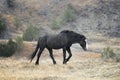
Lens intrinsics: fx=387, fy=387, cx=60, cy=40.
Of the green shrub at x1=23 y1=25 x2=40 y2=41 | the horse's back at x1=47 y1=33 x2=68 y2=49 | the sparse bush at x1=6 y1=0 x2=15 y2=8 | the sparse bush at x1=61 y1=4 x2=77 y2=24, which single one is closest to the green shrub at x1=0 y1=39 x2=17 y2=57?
the horse's back at x1=47 y1=33 x2=68 y2=49

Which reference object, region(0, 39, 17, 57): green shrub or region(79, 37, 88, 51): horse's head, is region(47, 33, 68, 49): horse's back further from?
region(0, 39, 17, 57): green shrub

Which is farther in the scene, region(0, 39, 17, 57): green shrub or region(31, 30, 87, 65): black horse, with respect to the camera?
region(0, 39, 17, 57): green shrub

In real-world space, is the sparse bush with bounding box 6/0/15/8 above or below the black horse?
below

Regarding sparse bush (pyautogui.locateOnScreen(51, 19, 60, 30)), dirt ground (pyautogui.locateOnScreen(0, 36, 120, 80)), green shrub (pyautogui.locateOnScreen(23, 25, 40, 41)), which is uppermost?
dirt ground (pyautogui.locateOnScreen(0, 36, 120, 80))

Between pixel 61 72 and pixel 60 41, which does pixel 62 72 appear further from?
pixel 60 41

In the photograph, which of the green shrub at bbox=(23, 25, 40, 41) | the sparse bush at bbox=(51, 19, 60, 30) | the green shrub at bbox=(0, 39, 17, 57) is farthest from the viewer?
the sparse bush at bbox=(51, 19, 60, 30)

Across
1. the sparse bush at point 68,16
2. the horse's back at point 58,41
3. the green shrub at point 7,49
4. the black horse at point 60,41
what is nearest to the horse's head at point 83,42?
the black horse at point 60,41

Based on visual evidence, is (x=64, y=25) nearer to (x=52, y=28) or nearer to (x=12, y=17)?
(x=52, y=28)

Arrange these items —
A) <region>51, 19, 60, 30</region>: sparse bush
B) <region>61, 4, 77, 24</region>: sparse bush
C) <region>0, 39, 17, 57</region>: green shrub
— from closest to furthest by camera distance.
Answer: <region>0, 39, 17, 57</region>: green shrub
<region>51, 19, 60, 30</region>: sparse bush
<region>61, 4, 77, 24</region>: sparse bush

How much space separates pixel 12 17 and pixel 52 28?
6.23m

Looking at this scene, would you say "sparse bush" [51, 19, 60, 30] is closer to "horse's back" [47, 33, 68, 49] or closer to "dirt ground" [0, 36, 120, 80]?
"horse's back" [47, 33, 68, 49]

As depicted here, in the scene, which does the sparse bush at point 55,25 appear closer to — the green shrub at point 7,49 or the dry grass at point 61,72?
the green shrub at point 7,49

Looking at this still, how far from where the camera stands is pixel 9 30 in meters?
51.9

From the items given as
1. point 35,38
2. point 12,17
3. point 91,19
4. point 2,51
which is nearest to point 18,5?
point 12,17
